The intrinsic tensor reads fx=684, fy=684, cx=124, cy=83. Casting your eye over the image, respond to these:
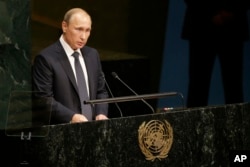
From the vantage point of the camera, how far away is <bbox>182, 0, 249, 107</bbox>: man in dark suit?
7.50 meters

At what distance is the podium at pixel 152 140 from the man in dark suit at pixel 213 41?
8.91 feet

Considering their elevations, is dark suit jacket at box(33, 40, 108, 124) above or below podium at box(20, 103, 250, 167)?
above

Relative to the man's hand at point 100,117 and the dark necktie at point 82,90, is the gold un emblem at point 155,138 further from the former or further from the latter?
the dark necktie at point 82,90

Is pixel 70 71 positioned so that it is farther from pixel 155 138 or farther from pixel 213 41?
pixel 213 41

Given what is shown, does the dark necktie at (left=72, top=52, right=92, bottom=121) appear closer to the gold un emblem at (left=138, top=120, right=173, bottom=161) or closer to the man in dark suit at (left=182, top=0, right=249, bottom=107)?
the gold un emblem at (left=138, top=120, right=173, bottom=161)

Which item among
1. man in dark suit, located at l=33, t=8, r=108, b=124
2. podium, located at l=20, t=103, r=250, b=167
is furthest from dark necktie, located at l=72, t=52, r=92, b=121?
podium, located at l=20, t=103, r=250, b=167

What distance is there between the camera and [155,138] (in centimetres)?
440

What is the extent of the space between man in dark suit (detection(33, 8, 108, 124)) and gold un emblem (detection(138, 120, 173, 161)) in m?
0.49

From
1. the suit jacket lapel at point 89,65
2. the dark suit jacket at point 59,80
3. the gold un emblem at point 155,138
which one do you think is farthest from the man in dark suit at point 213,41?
the gold un emblem at point 155,138

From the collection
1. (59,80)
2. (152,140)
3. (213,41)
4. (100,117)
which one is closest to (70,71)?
(59,80)

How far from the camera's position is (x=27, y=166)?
12.9ft

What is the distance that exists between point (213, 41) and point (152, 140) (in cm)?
335

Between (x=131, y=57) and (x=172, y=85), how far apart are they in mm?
743

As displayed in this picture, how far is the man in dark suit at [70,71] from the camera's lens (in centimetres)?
479
